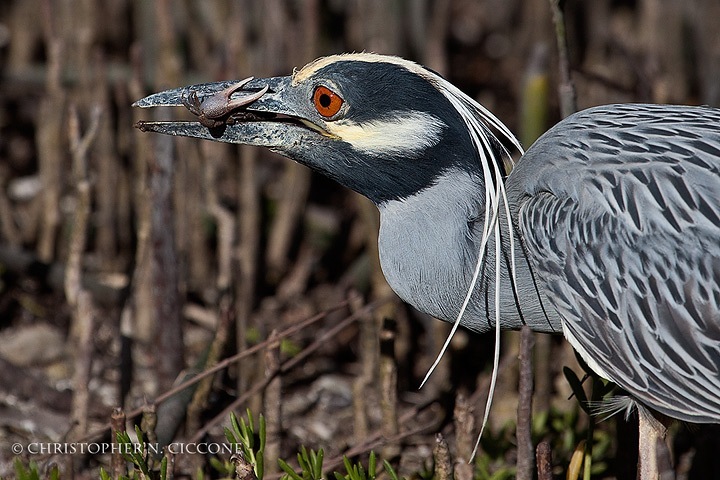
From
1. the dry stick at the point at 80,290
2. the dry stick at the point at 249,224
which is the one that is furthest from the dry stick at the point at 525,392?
the dry stick at the point at 249,224

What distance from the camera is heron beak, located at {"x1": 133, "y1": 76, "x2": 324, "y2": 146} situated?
2686 mm

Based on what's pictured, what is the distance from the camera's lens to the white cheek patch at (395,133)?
265 centimetres

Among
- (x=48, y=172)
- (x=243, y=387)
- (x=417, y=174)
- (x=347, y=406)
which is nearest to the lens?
(x=417, y=174)

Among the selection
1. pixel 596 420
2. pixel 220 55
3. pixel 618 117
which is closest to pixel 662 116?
pixel 618 117

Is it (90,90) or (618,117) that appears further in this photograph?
(90,90)

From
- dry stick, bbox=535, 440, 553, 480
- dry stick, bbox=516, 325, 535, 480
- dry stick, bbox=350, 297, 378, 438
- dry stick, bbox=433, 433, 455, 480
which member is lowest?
dry stick, bbox=350, 297, 378, 438

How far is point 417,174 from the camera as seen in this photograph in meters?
2.73

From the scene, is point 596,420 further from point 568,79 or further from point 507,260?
point 568,79

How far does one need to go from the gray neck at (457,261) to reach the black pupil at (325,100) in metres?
0.36

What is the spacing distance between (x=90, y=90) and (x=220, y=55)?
0.72 meters

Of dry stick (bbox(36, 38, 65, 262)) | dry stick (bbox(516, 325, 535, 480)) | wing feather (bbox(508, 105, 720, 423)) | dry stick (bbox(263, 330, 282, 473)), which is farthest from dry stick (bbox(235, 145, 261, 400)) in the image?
dry stick (bbox(516, 325, 535, 480))

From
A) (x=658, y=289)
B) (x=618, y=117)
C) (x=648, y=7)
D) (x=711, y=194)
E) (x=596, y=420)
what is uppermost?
(x=648, y=7)

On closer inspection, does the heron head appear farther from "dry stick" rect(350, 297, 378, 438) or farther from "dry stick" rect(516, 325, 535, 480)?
"dry stick" rect(350, 297, 378, 438)

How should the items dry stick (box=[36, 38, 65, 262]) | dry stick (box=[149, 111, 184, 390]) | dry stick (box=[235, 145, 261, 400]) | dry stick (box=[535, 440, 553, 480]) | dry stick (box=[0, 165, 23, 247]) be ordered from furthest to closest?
dry stick (box=[0, 165, 23, 247])
dry stick (box=[235, 145, 261, 400])
dry stick (box=[36, 38, 65, 262])
dry stick (box=[149, 111, 184, 390])
dry stick (box=[535, 440, 553, 480])
